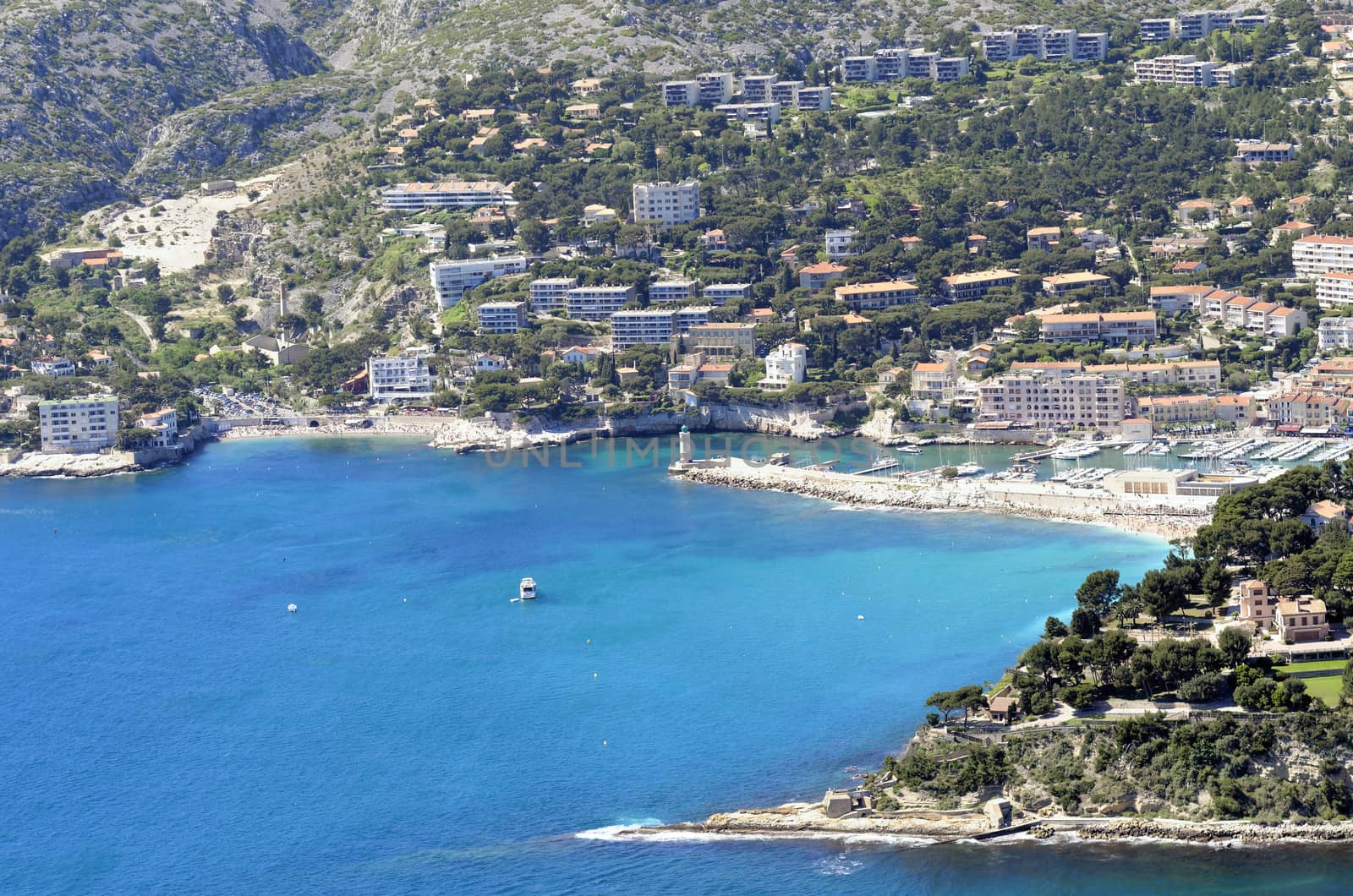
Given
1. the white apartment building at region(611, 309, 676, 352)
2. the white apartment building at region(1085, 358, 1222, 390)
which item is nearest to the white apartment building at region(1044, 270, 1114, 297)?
the white apartment building at region(1085, 358, 1222, 390)

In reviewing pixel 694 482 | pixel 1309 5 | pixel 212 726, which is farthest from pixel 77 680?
pixel 1309 5

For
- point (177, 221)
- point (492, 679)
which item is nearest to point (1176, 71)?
point (177, 221)

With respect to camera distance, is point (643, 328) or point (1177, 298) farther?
point (643, 328)

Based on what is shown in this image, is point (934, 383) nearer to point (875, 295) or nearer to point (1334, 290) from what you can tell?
point (875, 295)

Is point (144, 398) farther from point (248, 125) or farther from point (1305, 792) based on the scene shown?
point (1305, 792)

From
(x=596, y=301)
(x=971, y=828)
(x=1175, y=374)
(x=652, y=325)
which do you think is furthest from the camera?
(x=596, y=301)

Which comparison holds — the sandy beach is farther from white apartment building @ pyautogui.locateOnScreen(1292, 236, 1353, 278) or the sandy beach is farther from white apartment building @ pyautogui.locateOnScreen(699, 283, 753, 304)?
white apartment building @ pyautogui.locateOnScreen(1292, 236, 1353, 278)

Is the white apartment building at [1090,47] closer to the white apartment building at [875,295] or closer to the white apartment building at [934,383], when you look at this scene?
the white apartment building at [875,295]
